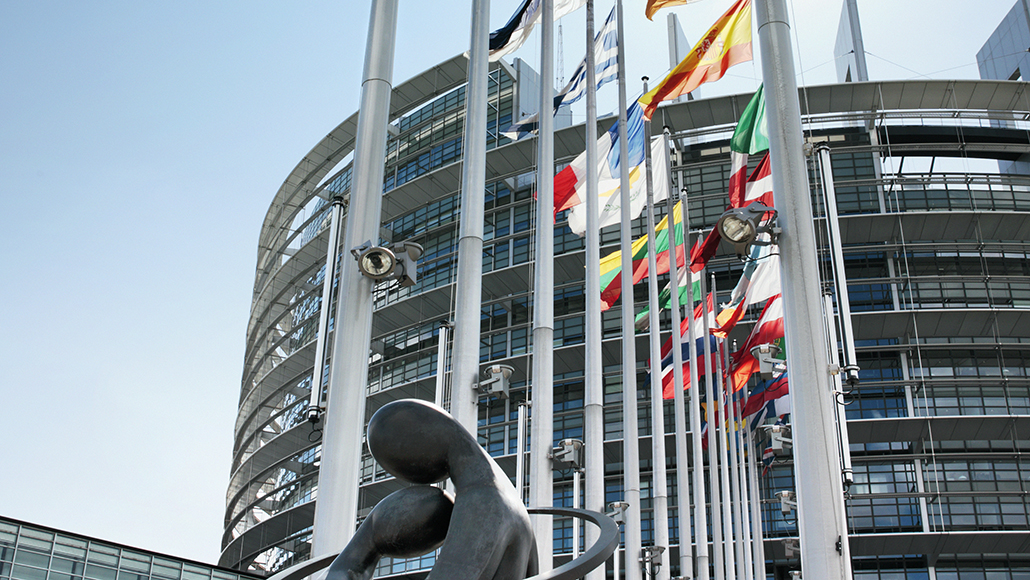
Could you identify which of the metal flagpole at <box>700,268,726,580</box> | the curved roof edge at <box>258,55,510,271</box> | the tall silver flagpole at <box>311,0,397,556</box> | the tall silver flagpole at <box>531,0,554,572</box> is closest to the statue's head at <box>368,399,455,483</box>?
the tall silver flagpole at <box>311,0,397,556</box>

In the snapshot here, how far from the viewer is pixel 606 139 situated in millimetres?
23844

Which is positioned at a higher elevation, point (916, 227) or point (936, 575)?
point (916, 227)

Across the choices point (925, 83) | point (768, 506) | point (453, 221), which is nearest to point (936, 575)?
point (768, 506)

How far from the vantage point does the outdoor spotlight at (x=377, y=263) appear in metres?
10.1

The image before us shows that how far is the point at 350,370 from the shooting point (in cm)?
1039

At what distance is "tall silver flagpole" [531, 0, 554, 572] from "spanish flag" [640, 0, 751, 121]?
9.22 feet

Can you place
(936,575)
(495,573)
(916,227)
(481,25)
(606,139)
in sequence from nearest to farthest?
(495,573) → (481,25) → (606,139) → (936,575) → (916,227)

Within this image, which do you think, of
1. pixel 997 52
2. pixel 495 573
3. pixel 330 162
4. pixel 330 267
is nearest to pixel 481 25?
pixel 330 267

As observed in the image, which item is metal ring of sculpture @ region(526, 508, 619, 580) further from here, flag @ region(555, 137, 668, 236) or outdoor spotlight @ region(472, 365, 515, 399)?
flag @ region(555, 137, 668, 236)

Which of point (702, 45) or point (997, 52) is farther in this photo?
point (997, 52)

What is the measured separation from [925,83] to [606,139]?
28723 millimetres

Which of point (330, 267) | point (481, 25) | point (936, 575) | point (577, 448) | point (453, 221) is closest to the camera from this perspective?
point (330, 267)

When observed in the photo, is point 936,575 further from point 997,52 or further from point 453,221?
point 997,52

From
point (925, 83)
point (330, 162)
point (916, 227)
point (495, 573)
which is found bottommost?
point (495, 573)
